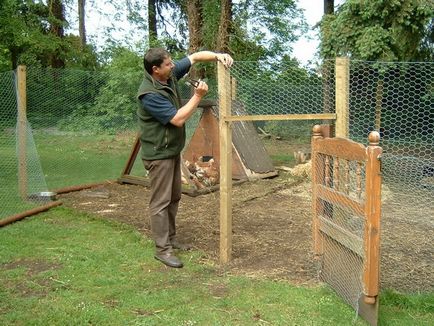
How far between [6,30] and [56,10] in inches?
371

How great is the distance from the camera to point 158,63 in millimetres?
4035

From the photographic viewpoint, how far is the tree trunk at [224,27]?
1188 centimetres

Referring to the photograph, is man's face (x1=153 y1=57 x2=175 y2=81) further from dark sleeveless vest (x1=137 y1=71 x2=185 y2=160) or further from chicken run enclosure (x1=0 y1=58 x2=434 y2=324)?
chicken run enclosure (x1=0 y1=58 x2=434 y2=324)

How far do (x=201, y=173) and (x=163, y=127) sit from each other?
12.9 ft

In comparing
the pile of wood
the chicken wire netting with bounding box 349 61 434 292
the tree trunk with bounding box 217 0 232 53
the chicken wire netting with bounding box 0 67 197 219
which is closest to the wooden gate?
the chicken wire netting with bounding box 349 61 434 292

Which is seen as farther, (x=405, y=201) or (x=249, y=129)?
(x=249, y=129)

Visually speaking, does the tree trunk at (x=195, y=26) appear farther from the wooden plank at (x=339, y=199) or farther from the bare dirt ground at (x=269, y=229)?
the wooden plank at (x=339, y=199)

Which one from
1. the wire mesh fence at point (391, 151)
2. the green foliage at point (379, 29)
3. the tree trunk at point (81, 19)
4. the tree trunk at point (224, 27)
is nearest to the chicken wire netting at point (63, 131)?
the tree trunk at point (224, 27)

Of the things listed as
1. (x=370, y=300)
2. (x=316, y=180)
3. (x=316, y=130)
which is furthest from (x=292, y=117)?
(x=370, y=300)

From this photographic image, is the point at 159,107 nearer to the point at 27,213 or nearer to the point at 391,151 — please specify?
the point at 27,213

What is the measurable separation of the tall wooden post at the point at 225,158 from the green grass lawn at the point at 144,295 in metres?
0.24

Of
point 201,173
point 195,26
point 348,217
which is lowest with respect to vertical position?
point 201,173

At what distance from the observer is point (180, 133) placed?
4215mm

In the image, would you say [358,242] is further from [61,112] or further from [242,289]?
[61,112]
